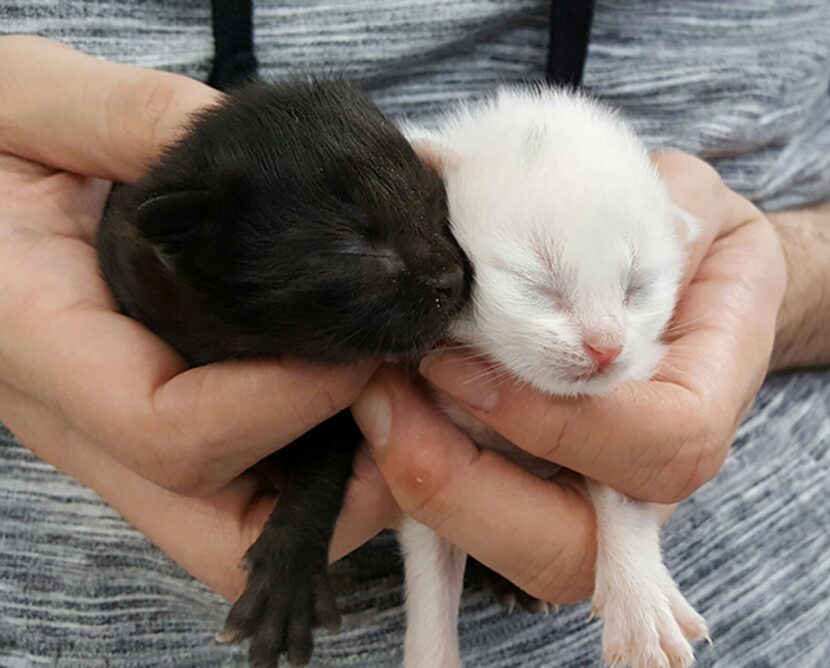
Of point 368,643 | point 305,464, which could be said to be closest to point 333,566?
point 368,643

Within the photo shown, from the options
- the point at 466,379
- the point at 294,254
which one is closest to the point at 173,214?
the point at 294,254

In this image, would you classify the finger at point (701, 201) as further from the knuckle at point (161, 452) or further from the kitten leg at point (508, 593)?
the knuckle at point (161, 452)

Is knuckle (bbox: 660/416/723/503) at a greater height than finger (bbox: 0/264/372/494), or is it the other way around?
finger (bbox: 0/264/372/494)

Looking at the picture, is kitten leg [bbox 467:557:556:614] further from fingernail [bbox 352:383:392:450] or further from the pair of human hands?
fingernail [bbox 352:383:392:450]

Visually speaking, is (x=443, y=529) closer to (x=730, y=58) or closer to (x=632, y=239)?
(x=632, y=239)

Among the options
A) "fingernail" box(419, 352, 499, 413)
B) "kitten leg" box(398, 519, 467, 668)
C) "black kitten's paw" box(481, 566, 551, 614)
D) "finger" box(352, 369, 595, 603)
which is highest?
"fingernail" box(419, 352, 499, 413)

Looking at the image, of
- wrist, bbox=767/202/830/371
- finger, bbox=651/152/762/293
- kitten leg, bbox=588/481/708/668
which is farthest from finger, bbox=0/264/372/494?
wrist, bbox=767/202/830/371

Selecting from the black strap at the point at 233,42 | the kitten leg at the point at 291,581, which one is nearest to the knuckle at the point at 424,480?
the kitten leg at the point at 291,581
